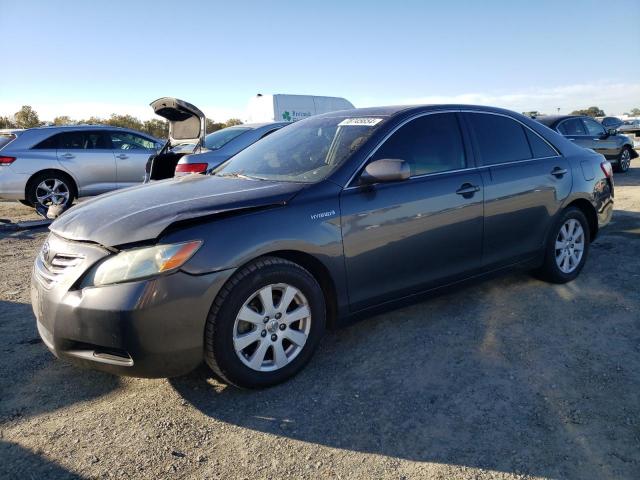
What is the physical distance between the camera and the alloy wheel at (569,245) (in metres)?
4.41

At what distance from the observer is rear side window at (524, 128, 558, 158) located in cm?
428

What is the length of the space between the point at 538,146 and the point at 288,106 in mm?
14761

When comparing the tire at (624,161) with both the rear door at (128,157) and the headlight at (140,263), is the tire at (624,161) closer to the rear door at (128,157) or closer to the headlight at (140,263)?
the rear door at (128,157)

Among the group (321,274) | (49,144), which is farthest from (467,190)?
(49,144)

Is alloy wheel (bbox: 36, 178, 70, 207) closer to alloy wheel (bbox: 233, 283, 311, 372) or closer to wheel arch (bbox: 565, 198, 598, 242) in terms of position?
alloy wheel (bbox: 233, 283, 311, 372)

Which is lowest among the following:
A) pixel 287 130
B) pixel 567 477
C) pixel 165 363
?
pixel 567 477

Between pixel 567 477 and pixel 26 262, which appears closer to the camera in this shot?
pixel 567 477

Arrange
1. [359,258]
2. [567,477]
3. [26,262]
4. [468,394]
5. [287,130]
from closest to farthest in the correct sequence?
[567,477]
[468,394]
[359,258]
[287,130]
[26,262]

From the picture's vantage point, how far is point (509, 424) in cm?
247

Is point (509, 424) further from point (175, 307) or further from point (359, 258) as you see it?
point (175, 307)

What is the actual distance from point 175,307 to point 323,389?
989 mm

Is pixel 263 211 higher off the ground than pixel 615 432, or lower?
higher

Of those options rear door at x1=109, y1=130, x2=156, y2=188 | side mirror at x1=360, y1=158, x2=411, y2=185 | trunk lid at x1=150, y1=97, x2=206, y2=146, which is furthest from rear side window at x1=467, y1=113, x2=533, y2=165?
rear door at x1=109, y1=130, x2=156, y2=188

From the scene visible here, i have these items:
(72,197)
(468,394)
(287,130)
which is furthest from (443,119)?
(72,197)
